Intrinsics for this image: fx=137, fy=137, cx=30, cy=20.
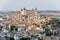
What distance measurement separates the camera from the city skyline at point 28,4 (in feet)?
7.45

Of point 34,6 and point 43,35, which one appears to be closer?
point 43,35

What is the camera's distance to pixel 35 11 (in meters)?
2.25

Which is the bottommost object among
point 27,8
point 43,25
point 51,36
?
point 51,36

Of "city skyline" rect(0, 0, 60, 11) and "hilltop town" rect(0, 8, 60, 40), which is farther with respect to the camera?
"city skyline" rect(0, 0, 60, 11)

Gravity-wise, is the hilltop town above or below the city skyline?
below

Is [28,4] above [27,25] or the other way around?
above

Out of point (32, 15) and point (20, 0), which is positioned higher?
point (20, 0)

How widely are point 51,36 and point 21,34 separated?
47 cm

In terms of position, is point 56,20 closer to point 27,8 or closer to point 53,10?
point 53,10

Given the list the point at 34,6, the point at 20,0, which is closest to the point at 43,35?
the point at 34,6

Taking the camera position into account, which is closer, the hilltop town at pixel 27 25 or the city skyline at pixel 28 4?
the hilltop town at pixel 27 25

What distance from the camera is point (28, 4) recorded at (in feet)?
7.45

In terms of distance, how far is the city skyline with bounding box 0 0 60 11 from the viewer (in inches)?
89.4

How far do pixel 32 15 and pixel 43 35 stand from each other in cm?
37
